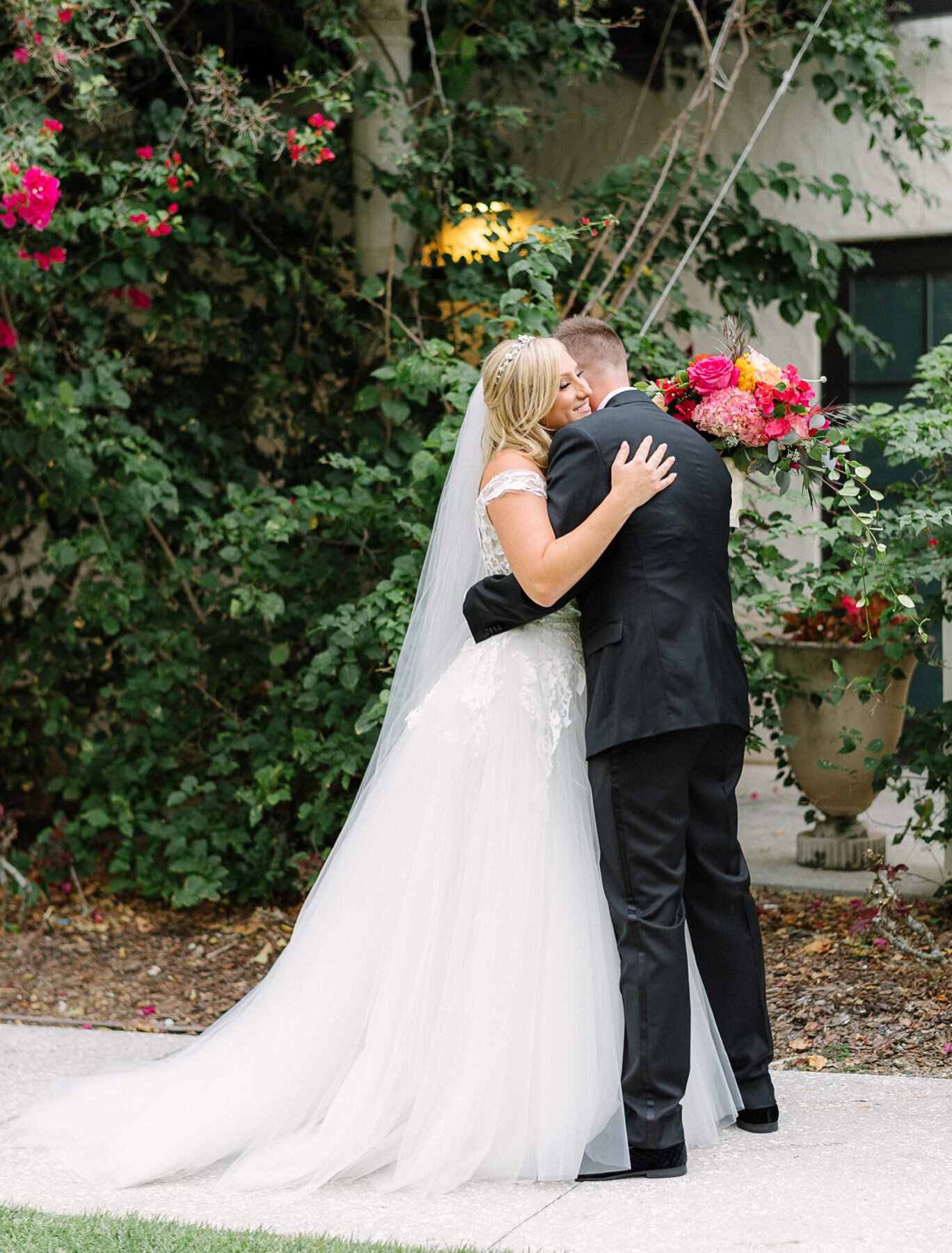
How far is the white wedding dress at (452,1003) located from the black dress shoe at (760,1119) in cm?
4

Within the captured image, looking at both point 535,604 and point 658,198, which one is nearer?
point 535,604

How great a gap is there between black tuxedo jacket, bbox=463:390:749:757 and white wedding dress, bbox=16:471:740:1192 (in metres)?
0.15

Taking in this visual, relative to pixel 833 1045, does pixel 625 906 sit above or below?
above

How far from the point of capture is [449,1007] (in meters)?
3.04

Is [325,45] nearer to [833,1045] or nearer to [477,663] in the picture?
[477,663]

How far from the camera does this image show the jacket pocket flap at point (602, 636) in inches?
116

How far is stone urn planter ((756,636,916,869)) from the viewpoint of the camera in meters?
5.21

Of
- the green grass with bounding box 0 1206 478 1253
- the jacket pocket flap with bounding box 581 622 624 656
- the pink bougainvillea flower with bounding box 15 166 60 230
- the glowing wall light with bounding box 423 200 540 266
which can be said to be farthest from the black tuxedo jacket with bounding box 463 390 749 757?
the pink bougainvillea flower with bounding box 15 166 60 230

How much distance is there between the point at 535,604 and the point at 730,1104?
49.1 inches

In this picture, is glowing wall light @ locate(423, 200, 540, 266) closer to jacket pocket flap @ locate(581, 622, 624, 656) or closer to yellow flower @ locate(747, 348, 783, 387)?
yellow flower @ locate(747, 348, 783, 387)

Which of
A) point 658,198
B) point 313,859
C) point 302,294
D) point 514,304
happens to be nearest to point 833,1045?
point 313,859

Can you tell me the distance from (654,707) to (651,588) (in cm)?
26

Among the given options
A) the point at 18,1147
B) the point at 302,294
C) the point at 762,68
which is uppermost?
the point at 762,68

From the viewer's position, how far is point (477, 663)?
10.5 feet
